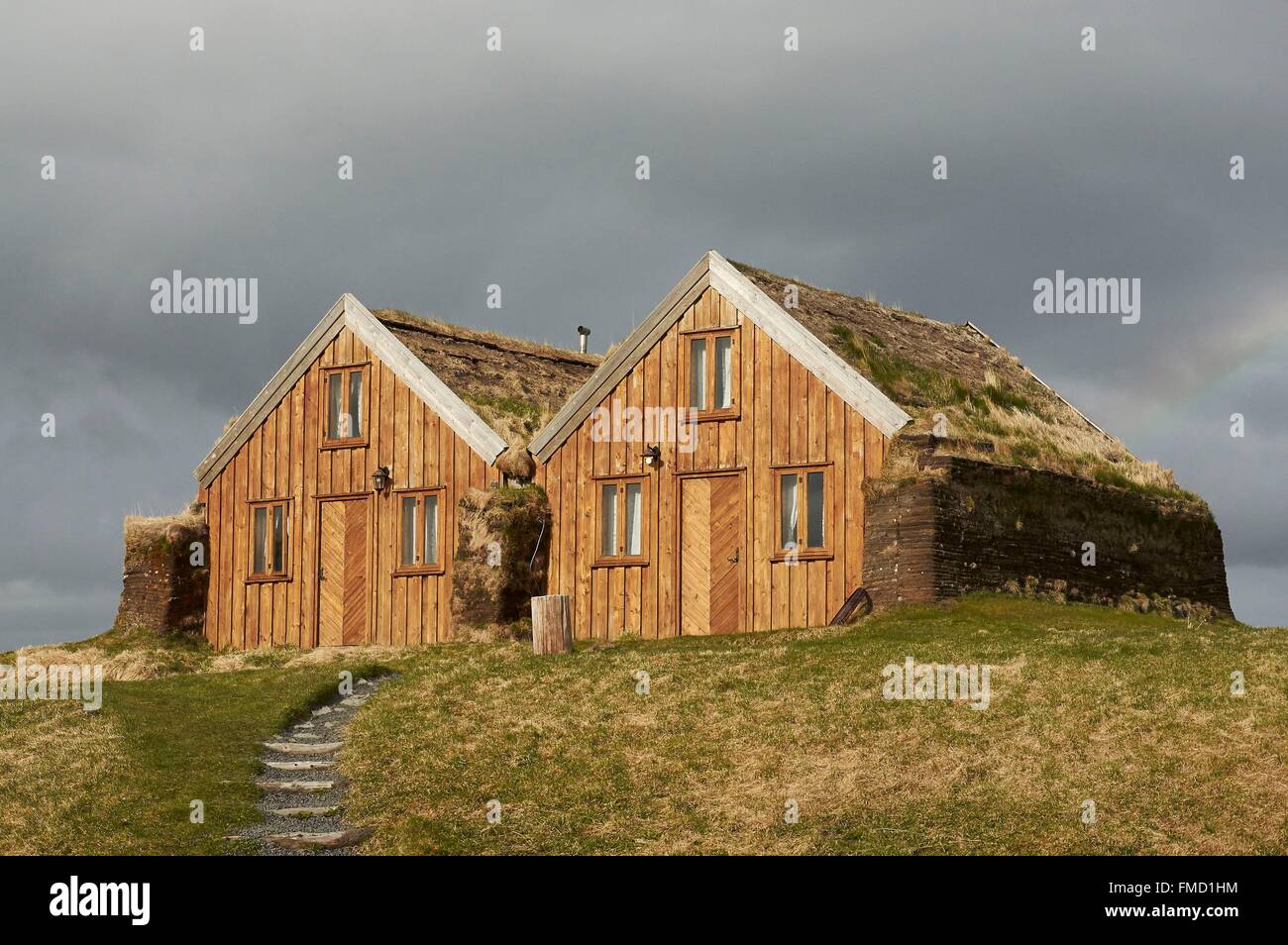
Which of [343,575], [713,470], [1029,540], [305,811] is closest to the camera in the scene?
[305,811]

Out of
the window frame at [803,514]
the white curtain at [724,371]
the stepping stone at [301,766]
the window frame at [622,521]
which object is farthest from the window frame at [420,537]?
the stepping stone at [301,766]

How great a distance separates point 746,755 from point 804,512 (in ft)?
38.4

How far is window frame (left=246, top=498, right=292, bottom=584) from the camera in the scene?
130ft

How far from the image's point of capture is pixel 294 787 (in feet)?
70.7

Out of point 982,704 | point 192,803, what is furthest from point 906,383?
Result: point 192,803

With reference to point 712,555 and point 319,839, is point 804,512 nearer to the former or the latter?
point 712,555

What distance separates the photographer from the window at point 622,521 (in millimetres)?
34938

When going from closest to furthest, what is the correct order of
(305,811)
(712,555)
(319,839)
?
1. (319,839)
2. (305,811)
3. (712,555)

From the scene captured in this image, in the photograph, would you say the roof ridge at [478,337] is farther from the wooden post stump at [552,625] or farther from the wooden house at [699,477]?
the wooden post stump at [552,625]

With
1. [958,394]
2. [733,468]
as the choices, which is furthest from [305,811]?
[958,394]

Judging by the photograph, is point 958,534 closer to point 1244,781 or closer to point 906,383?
point 906,383

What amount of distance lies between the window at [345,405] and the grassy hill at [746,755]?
11.9m

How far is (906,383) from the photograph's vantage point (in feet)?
112

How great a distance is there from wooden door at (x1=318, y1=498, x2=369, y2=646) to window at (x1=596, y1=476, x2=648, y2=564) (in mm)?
6351
